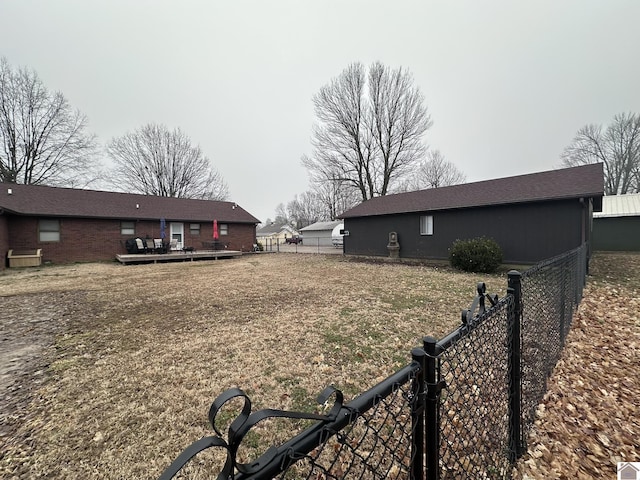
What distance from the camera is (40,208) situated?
13.4m

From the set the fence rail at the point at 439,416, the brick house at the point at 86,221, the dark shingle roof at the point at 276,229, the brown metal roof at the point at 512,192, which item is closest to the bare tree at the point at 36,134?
the brick house at the point at 86,221

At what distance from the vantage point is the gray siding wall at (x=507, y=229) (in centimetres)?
1022

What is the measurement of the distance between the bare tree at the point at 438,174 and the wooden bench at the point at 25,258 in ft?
116

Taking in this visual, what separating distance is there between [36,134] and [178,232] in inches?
500

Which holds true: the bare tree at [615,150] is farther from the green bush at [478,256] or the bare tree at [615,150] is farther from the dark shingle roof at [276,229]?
the dark shingle roof at [276,229]

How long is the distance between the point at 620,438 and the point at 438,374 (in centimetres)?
226

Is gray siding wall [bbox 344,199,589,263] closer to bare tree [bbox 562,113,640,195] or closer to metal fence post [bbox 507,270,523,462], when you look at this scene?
metal fence post [bbox 507,270,523,462]

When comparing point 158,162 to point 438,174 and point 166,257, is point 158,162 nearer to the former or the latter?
point 166,257

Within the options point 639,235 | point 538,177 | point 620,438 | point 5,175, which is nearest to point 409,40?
point 538,177

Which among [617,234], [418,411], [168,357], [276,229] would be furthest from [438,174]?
[276,229]

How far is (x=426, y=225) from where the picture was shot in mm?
14328

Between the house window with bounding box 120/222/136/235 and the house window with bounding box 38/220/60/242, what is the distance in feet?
8.88

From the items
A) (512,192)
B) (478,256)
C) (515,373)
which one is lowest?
(515,373)

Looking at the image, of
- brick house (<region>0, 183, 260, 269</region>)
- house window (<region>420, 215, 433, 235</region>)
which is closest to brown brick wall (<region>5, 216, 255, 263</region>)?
brick house (<region>0, 183, 260, 269</region>)
